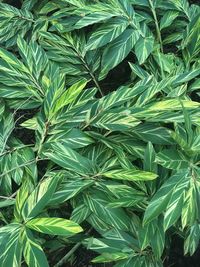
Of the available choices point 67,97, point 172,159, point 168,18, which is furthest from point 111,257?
point 168,18

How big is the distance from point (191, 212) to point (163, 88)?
1.39 ft

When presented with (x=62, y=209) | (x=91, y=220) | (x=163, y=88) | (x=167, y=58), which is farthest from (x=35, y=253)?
(x=167, y=58)

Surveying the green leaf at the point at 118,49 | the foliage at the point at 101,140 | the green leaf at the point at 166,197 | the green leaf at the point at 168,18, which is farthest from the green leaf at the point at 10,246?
the green leaf at the point at 168,18

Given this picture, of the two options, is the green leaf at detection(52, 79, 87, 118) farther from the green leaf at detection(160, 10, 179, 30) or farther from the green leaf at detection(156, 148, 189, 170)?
the green leaf at detection(160, 10, 179, 30)

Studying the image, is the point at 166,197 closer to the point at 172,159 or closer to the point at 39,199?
the point at 172,159

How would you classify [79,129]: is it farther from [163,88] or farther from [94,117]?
[163,88]

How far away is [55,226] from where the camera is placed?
1106mm

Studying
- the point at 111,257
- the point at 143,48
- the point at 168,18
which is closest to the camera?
the point at 111,257

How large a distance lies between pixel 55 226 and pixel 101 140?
1.23 ft

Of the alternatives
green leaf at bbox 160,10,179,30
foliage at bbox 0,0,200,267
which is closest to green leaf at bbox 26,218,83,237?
foliage at bbox 0,0,200,267

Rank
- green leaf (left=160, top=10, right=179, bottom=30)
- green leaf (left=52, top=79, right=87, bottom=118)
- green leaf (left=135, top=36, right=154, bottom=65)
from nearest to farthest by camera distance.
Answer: green leaf (left=52, top=79, right=87, bottom=118) < green leaf (left=135, top=36, right=154, bottom=65) < green leaf (left=160, top=10, right=179, bottom=30)

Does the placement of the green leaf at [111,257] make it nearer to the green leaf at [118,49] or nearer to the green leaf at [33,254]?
the green leaf at [33,254]

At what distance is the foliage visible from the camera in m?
1.17

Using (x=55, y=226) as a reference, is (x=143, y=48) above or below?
above
